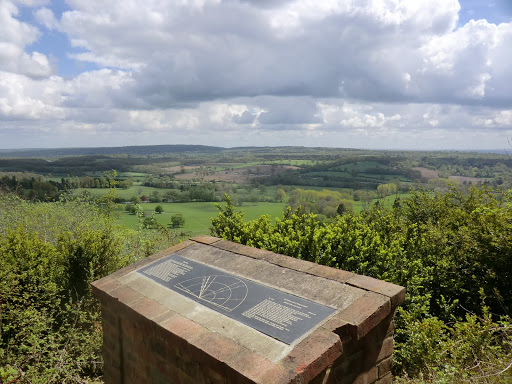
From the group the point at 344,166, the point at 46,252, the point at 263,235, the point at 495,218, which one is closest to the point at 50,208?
the point at 46,252

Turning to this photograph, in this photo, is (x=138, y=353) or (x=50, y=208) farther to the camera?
(x=50, y=208)

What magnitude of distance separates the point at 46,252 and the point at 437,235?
26.4 ft

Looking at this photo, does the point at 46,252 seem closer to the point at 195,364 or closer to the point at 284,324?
the point at 195,364

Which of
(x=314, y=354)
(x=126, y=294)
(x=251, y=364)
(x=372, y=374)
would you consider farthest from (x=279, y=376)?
(x=126, y=294)

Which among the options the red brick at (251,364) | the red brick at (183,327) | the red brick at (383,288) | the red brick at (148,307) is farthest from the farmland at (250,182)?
the red brick at (251,364)

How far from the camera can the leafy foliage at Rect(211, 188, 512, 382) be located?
178 inches

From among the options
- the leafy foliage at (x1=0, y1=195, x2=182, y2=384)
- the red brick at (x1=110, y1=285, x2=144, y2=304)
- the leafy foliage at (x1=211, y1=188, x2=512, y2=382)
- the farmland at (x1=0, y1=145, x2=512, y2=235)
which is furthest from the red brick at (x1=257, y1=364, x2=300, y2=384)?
the farmland at (x1=0, y1=145, x2=512, y2=235)

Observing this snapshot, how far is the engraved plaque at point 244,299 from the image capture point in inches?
124

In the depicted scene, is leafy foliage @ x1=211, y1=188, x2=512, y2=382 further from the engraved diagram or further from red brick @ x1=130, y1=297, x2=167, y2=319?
red brick @ x1=130, y1=297, x2=167, y2=319

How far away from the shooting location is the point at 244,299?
12.0 feet

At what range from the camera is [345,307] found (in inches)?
131

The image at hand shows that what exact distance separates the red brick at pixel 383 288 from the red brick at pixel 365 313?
90 mm

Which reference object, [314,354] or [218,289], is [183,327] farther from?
[314,354]

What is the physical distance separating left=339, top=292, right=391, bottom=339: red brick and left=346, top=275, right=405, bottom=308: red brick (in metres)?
0.09
